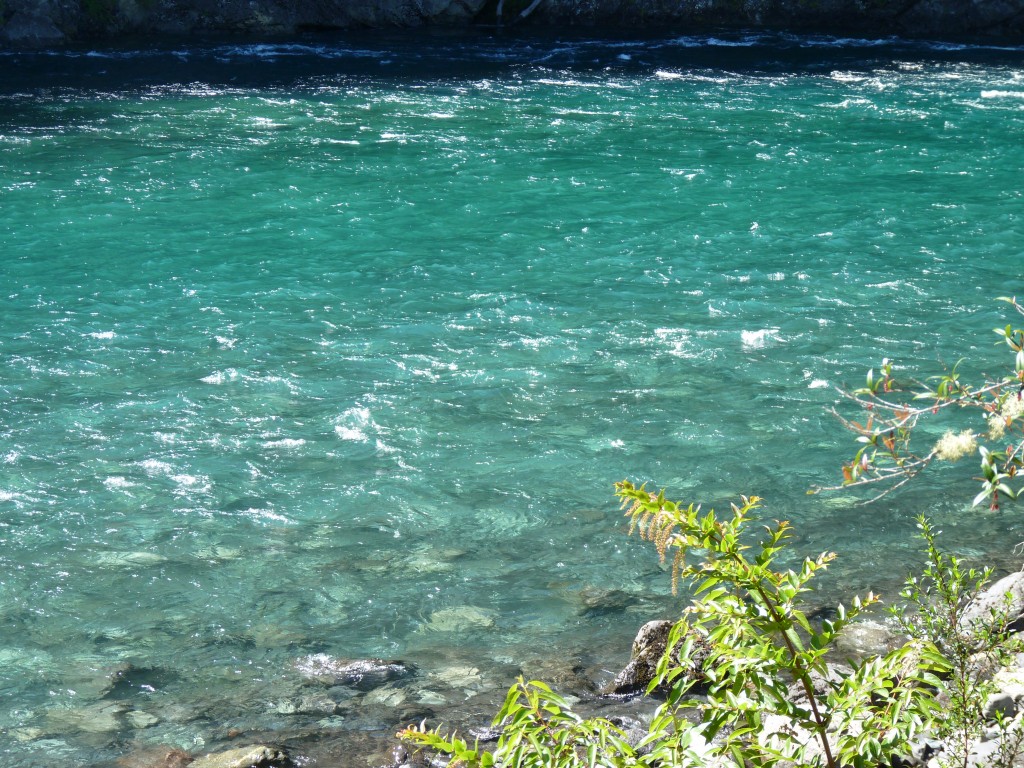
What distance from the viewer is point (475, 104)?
23.7 m

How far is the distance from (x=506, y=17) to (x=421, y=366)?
26.5 m

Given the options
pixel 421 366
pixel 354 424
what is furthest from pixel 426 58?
pixel 354 424

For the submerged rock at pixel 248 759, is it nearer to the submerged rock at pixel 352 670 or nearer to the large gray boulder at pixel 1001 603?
the submerged rock at pixel 352 670

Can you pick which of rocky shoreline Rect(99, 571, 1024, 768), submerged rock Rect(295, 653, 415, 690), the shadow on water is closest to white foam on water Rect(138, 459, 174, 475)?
rocky shoreline Rect(99, 571, 1024, 768)

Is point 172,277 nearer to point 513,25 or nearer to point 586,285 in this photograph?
point 586,285

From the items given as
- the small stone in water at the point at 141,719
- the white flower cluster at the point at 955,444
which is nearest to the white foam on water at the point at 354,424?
the small stone in water at the point at 141,719

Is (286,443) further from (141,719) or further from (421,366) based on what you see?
(141,719)

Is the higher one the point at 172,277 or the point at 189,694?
the point at 172,277

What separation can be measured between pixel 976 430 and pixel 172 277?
9455mm

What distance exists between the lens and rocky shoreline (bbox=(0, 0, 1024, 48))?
31.6 metres

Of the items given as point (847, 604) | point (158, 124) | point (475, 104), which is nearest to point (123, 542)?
point (847, 604)

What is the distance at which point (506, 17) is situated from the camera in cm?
3484

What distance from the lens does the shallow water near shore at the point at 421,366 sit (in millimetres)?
6984

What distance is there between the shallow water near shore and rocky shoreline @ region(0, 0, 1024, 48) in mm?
9544
